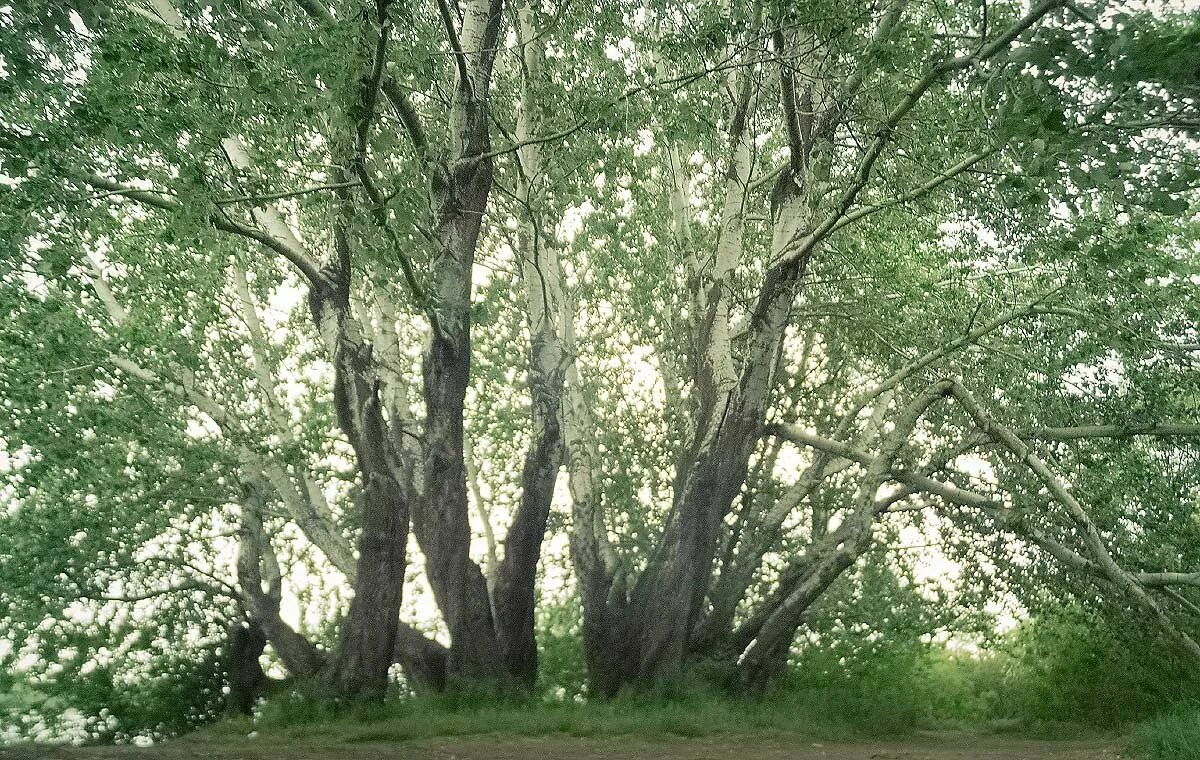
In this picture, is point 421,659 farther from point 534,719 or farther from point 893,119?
point 893,119

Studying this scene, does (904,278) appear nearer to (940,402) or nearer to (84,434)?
(940,402)

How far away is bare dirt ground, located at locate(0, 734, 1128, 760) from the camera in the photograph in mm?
9586

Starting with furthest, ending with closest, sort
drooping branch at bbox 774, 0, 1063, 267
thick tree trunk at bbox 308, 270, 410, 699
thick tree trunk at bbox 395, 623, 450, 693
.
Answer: thick tree trunk at bbox 395, 623, 450, 693 → thick tree trunk at bbox 308, 270, 410, 699 → drooping branch at bbox 774, 0, 1063, 267

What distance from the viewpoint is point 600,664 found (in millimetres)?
14859

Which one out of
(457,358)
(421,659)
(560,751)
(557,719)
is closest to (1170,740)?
(560,751)

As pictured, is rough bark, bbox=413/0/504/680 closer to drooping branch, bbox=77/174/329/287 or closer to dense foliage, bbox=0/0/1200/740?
dense foliage, bbox=0/0/1200/740

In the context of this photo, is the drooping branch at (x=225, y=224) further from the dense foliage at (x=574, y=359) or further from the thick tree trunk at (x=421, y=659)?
the thick tree trunk at (x=421, y=659)

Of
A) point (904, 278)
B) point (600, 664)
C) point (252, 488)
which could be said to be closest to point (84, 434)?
point (252, 488)

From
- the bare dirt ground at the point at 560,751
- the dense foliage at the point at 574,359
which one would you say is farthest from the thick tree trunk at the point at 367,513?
the bare dirt ground at the point at 560,751

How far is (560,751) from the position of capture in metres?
10.6

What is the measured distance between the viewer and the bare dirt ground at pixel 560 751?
9586 mm

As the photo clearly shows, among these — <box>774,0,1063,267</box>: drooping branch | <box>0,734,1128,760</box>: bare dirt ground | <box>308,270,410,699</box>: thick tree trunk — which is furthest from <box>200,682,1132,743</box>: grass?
<box>774,0,1063,267</box>: drooping branch

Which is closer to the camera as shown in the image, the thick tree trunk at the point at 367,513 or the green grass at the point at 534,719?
the green grass at the point at 534,719

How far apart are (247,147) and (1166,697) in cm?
1453
